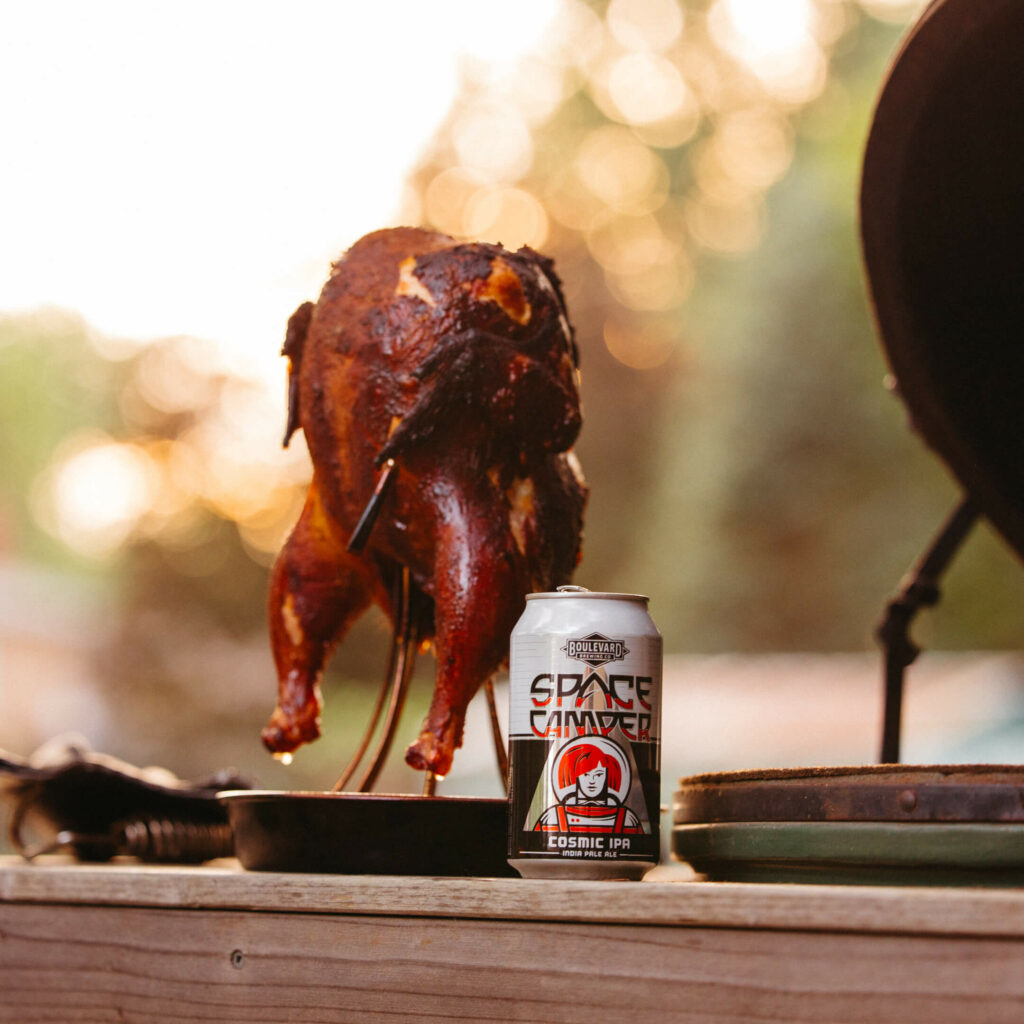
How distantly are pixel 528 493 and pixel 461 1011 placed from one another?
0.34 meters

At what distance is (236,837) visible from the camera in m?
0.83

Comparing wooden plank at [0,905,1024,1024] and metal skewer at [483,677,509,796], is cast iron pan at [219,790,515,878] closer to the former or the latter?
wooden plank at [0,905,1024,1024]

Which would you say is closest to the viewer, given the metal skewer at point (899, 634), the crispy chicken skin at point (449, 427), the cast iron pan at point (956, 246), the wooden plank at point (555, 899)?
the wooden plank at point (555, 899)

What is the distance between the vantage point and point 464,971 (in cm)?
68

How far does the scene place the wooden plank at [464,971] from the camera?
556mm

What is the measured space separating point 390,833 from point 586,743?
6.0 inches

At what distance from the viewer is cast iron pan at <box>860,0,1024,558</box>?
94cm

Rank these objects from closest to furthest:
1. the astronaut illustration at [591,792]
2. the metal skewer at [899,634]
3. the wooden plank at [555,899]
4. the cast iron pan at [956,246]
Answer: the wooden plank at [555,899] → the astronaut illustration at [591,792] → the cast iron pan at [956,246] → the metal skewer at [899,634]

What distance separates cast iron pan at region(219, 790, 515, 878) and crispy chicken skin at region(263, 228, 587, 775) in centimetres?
5

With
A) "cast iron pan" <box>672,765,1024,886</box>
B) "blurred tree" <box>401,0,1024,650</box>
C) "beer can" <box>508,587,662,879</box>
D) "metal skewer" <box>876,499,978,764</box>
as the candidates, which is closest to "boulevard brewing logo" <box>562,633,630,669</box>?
"beer can" <box>508,587,662,879</box>

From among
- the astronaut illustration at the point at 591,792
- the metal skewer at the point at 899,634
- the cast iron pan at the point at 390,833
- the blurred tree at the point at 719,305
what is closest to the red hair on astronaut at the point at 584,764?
the astronaut illustration at the point at 591,792

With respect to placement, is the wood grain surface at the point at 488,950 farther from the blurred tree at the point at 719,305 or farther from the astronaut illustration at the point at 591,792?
the blurred tree at the point at 719,305

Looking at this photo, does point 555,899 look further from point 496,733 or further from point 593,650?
point 496,733

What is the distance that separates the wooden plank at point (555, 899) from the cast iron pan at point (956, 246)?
1.88ft
